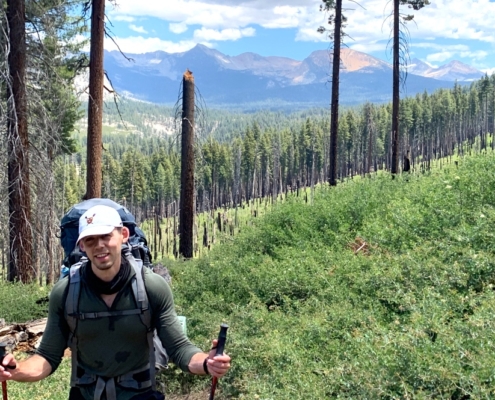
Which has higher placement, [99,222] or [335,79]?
[335,79]

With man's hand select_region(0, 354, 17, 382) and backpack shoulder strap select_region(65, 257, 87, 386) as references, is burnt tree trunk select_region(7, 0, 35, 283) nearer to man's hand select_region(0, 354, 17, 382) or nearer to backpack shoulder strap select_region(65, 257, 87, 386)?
backpack shoulder strap select_region(65, 257, 87, 386)

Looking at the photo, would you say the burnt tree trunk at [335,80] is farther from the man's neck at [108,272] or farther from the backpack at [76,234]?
the man's neck at [108,272]

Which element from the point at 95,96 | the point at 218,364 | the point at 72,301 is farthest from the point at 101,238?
the point at 95,96

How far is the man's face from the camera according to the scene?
8.96ft

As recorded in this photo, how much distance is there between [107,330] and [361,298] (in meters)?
3.99

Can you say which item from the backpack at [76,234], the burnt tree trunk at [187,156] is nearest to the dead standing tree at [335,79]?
the burnt tree trunk at [187,156]

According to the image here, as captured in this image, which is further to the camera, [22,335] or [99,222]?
[22,335]

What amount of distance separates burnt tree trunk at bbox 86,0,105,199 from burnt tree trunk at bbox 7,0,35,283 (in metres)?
1.50

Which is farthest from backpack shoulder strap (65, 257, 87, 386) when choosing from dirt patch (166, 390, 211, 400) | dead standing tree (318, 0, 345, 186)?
dead standing tree (318, 0, 345, 186)

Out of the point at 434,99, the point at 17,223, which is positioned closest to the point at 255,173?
the point at 434,99

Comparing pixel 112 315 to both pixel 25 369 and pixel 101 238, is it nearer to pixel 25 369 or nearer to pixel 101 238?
pixel 101 238

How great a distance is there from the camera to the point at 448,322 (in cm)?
465

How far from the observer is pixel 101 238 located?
2.76 meters

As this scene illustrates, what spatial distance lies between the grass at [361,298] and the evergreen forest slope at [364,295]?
0.02m
